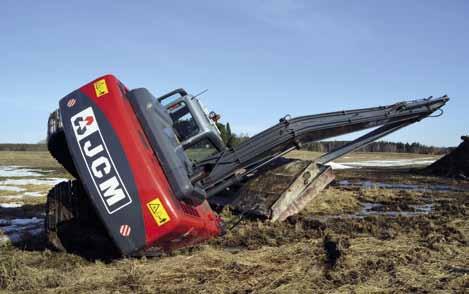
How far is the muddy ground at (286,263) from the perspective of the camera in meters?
4.42

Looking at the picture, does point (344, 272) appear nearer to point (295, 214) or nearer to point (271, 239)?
point (271, 239)

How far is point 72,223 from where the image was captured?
5875 mm

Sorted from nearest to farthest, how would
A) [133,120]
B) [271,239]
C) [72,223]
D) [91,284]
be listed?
[91,284], [133,120], [72,223], [271,239]

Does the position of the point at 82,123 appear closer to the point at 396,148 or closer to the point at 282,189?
the point at 282,189

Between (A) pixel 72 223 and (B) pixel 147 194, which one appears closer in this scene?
(B) pixel 147 194

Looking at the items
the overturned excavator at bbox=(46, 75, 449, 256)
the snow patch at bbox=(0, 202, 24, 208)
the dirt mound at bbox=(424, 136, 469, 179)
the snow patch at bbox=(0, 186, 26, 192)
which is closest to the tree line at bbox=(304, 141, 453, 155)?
the dirt mound at bbox=(424, 136, 469, 179)

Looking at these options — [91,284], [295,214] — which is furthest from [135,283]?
[295,214]

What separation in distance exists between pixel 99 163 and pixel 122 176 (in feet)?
1.02

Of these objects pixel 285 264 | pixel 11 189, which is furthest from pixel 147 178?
A: pixel 11 189

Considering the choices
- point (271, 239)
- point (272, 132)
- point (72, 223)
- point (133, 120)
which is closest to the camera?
point (133, 120)

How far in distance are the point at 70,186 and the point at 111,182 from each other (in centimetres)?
126

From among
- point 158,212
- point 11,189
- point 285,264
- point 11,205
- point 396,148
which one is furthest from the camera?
point 396,148

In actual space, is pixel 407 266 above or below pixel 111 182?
below

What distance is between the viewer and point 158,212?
4902 mm
